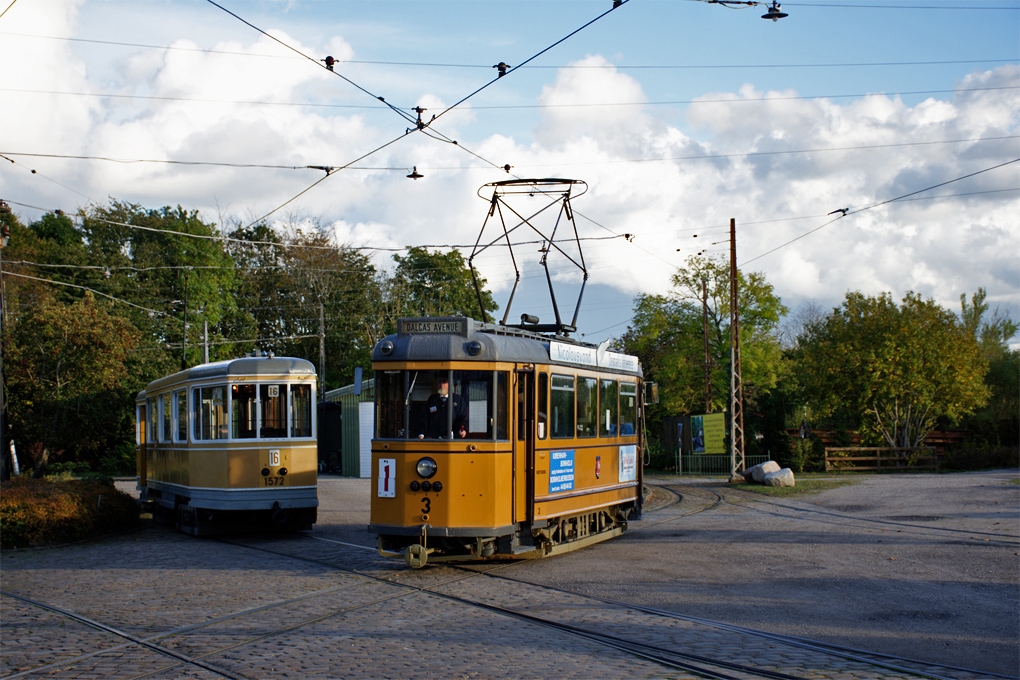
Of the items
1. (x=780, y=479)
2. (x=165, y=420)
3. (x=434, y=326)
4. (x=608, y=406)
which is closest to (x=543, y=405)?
(x=434, y=326)

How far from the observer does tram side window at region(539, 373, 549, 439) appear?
496 inches

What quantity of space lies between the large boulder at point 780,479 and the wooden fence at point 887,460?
9.30 meters

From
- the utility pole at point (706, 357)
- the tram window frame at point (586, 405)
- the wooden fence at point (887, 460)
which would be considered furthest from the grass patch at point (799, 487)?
the utility pole at point (706, 357)

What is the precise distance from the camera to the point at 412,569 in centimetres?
1230

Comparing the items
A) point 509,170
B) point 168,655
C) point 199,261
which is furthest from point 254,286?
point 168,655

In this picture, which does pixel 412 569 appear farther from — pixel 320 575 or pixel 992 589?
pixel 992 589

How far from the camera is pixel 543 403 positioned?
12641 mm

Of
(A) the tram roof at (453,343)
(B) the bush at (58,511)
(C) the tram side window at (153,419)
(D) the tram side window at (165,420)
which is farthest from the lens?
(C) the tram side window at (153,419)

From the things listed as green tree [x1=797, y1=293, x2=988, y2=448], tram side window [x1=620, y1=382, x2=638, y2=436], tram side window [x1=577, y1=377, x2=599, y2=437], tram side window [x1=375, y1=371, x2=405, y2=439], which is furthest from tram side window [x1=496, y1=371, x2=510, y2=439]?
green tree [x1=797, y1=293, x2=988, y2=448]

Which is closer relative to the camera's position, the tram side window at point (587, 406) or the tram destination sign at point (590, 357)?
the tram destination sign at point (590, 357)

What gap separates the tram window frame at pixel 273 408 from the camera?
16.2m

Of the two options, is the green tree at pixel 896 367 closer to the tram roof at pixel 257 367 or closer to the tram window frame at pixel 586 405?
the tram window frame at pixel 586 405

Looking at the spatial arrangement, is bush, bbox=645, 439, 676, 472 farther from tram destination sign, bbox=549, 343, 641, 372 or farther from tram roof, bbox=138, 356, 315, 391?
tram roof, bbox=138, 356, 315, 391

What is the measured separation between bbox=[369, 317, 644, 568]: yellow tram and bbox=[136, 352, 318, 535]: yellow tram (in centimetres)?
463
